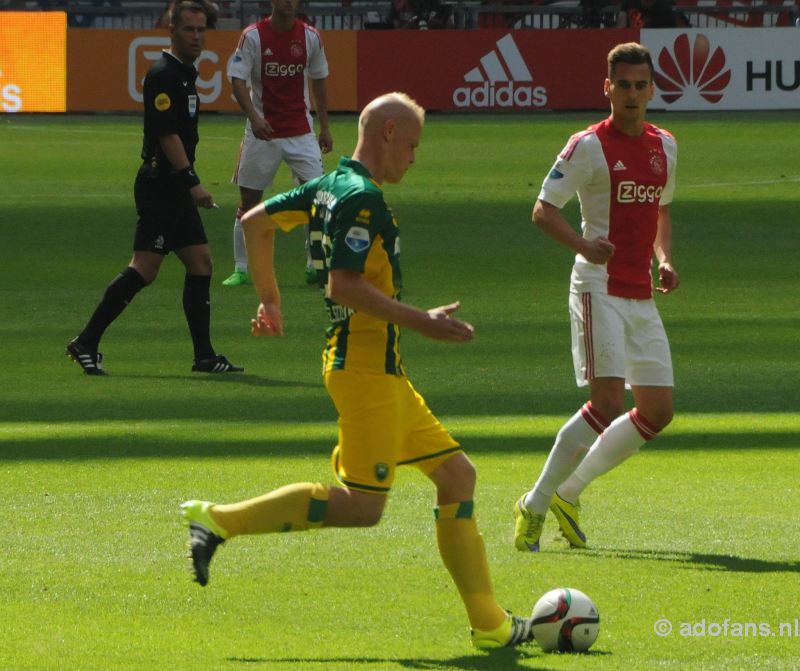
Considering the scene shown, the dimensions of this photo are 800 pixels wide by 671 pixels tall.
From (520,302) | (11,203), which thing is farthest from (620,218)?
(11,203)

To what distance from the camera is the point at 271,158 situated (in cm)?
1527

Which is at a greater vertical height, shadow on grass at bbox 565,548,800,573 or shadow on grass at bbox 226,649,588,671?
shadow on grass at bbox 226,649,588,671

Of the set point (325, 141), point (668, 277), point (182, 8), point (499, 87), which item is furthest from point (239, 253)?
point (499, 87)

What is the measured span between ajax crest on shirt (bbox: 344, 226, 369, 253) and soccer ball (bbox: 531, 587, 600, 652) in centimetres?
126

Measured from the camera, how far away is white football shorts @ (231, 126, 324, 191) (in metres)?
15.2

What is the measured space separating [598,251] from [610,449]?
0.89m

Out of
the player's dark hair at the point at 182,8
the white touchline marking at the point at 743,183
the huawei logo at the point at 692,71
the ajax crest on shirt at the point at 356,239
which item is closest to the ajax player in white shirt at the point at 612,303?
the ajax crest on shirt at the point at 356,239

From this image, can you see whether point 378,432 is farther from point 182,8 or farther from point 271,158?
point 271,158

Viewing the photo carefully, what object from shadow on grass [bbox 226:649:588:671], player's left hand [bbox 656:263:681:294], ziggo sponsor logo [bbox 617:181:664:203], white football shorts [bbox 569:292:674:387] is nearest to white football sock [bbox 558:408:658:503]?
white football shorts [bbox 569:292:674:387]

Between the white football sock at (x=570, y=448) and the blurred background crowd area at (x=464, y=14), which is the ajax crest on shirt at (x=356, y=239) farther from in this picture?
A: the blurred background crowd area at (x=464, y=14)

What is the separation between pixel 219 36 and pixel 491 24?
18.0ft

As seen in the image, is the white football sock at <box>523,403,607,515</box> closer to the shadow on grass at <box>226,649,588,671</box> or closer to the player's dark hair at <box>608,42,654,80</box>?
the player's dark hair at <box>608,42,654,80</box>

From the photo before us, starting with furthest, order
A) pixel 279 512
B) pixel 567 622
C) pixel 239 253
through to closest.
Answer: pixel 239 253
pixel 279 512
pixel 567 622

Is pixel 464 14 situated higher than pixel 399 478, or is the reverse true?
pixel 464 14
